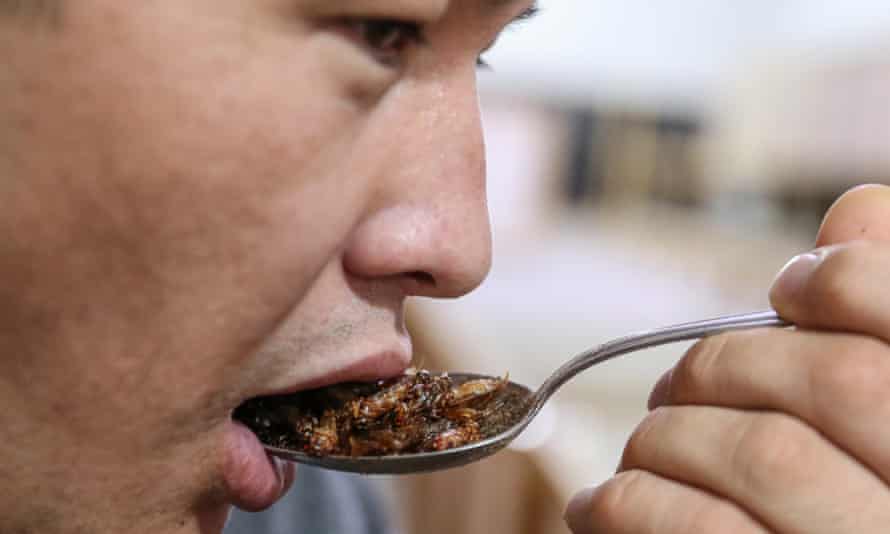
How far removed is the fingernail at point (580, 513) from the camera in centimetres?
88

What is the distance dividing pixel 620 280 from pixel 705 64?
12.0 feet

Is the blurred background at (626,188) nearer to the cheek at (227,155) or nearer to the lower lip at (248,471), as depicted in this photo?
the lower lip at (248,471)

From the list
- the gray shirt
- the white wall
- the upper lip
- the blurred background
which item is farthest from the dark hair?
the white wall

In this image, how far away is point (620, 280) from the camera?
4.25 meters

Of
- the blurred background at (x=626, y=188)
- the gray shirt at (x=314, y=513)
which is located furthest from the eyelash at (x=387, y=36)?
the blurred background at (x=626, y=188)

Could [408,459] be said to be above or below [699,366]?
below

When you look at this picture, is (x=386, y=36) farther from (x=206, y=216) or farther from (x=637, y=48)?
(x=637, y=48)

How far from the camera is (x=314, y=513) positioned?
4.75 feet

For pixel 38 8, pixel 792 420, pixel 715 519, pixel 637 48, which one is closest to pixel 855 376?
pixel 792 420

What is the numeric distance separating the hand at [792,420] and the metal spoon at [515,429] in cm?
2

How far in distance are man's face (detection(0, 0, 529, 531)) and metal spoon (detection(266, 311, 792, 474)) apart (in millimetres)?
88

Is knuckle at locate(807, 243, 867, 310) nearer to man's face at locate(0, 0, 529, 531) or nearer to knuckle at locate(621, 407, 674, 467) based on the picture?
knuckle at locate(621, 407, 674, 467)

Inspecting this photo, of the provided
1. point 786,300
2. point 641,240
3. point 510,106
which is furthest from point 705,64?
point 786,300

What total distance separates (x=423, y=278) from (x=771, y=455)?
1.13 ft
